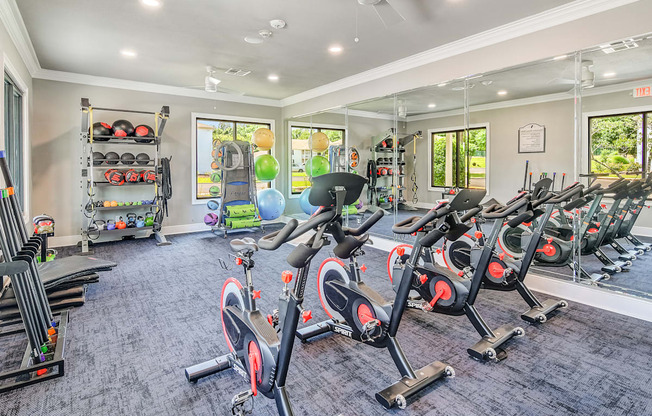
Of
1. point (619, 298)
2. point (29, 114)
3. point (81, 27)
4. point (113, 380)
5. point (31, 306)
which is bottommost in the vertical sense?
point (113, 380)

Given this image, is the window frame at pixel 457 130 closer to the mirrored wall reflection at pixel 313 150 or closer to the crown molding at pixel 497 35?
the crown molding at pixel 497 35

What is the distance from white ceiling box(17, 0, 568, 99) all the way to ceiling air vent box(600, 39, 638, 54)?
24.1 inches

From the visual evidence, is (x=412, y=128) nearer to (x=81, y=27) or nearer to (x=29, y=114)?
(x=81, y=27)

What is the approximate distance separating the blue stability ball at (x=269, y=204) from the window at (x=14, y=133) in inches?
147

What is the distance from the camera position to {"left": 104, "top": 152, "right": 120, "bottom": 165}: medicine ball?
19.6 feet

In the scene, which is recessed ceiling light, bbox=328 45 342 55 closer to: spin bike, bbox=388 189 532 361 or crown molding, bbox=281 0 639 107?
crown molding, bbox=281 0 639 107

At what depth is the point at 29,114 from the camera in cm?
555

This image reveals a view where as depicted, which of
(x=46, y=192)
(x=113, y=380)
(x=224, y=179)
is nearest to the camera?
(x=113, y=380)

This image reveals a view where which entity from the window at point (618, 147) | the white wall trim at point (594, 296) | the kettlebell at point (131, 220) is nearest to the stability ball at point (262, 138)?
the kettlebell at point (131, 220)

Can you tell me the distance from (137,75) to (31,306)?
16.0 feet

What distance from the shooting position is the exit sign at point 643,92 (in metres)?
3.35

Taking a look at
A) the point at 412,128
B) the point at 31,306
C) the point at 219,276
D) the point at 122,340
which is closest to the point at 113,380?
the point at 122,340

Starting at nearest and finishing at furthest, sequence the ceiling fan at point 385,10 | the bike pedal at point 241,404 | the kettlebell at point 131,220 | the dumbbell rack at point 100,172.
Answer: the bike pedal at point 241,404, the ceiling fan at point 385,10, the dumbbell rack at point 100,172, the kettlebell at point 131,220

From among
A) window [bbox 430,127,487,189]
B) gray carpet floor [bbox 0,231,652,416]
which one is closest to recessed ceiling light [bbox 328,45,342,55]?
window [bbox 430,127,487,189]
